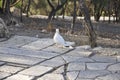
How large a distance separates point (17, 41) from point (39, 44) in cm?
60

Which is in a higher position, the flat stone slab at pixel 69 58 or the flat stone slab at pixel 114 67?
the flat stone slab at pixel 69 58

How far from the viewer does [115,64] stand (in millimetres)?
5957

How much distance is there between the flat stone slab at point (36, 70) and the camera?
5430 millimetres

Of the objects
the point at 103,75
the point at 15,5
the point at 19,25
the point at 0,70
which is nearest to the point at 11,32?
the point at 19,25

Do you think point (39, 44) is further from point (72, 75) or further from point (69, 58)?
point (72, 75)

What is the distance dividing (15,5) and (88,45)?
837cm

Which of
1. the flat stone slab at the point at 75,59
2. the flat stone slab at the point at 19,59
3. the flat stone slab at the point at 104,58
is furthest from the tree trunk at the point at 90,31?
the flat stone slab at the point at 19,59

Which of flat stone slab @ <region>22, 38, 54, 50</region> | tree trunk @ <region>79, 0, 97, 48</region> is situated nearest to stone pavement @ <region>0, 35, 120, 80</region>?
flat stone slab @ <region>22, 38, 54, 50</region>

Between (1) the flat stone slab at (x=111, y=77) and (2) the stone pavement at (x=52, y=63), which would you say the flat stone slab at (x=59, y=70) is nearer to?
(2) the stone pavement at (x=52, y=63)

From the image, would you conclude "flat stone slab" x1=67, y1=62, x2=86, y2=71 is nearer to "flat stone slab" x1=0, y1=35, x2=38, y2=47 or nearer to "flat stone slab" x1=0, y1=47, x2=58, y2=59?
"flat stone slab" x1=0, y1=47, x2=58, y2=59

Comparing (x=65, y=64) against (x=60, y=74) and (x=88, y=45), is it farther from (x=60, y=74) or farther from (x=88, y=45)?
(x=88, y=45)

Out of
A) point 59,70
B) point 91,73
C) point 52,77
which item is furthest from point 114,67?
point 52,77

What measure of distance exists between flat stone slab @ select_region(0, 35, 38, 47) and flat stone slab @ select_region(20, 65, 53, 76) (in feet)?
6.12

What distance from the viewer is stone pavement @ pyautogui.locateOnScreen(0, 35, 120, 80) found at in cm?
532
